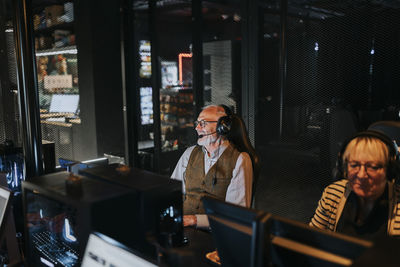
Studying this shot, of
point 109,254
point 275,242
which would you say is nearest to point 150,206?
point 109,254

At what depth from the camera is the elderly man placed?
7.70ft

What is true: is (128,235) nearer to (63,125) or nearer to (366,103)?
(366,103)

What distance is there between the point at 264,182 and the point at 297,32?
2087 mm

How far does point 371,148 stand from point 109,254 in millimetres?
1242

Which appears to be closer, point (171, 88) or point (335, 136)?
point (335, 136)

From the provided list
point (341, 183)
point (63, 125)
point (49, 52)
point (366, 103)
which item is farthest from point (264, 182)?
point (49, 52)

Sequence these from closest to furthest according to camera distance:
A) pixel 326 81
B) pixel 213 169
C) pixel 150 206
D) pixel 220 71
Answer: pixel 150 206 → pixel 213 169 → pixel 326 81 → pixel 220 71

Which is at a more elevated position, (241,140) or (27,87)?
(27,87)

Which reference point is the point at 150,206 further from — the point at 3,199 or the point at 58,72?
the point at 58,72

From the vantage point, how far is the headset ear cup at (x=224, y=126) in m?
2.47

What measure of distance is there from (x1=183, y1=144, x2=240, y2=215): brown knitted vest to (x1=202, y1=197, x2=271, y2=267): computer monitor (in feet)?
3.65

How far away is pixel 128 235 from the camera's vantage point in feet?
4.05

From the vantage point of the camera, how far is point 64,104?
249 inches

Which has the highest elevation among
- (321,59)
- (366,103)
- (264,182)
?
(321,59)
